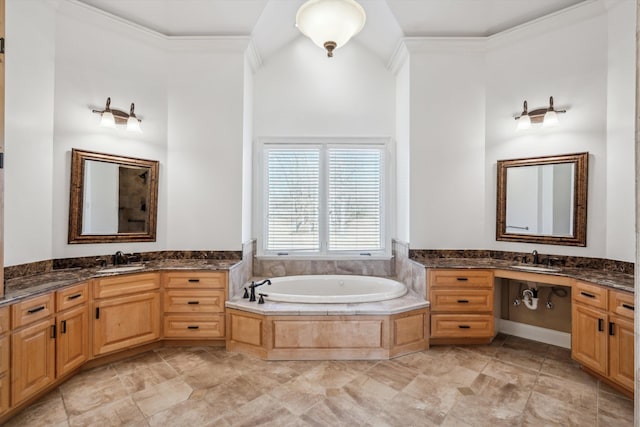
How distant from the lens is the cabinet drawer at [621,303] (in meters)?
2.22

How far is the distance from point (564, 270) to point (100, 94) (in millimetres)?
4935

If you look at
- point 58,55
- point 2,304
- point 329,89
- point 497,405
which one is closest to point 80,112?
point 58,55

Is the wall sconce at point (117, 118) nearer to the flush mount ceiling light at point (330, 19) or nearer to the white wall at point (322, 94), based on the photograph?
the white wall at point (322, 94)

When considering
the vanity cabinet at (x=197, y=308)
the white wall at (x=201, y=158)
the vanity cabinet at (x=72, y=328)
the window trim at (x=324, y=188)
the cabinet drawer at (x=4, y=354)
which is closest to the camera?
the cabinet drawer at (x=4, y=354)

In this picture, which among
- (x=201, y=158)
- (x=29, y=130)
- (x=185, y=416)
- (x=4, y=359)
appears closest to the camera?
(x=4, y=359)

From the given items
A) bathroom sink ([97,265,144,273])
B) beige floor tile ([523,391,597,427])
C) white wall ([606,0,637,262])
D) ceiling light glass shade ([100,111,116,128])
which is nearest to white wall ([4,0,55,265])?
ceiling light glass shade ([100,111,116,128])

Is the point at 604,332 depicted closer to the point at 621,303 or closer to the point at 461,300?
the point at 621,303

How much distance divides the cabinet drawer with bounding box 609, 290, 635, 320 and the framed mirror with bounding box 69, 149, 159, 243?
429 centimetres

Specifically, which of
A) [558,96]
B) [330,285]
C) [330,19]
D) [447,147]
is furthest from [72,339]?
[558,96]

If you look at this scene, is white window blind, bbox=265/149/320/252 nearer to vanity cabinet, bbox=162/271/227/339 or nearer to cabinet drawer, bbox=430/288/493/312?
vanity cabinet, bbox=162/271/227/339

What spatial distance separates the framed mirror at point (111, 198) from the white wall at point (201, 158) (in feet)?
0.75

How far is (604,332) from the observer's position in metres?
2.40

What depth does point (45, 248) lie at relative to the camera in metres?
2.80

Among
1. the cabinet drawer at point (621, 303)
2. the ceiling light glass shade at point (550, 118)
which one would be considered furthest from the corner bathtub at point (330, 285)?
the ceiling light glass shade at point (550, 118)
